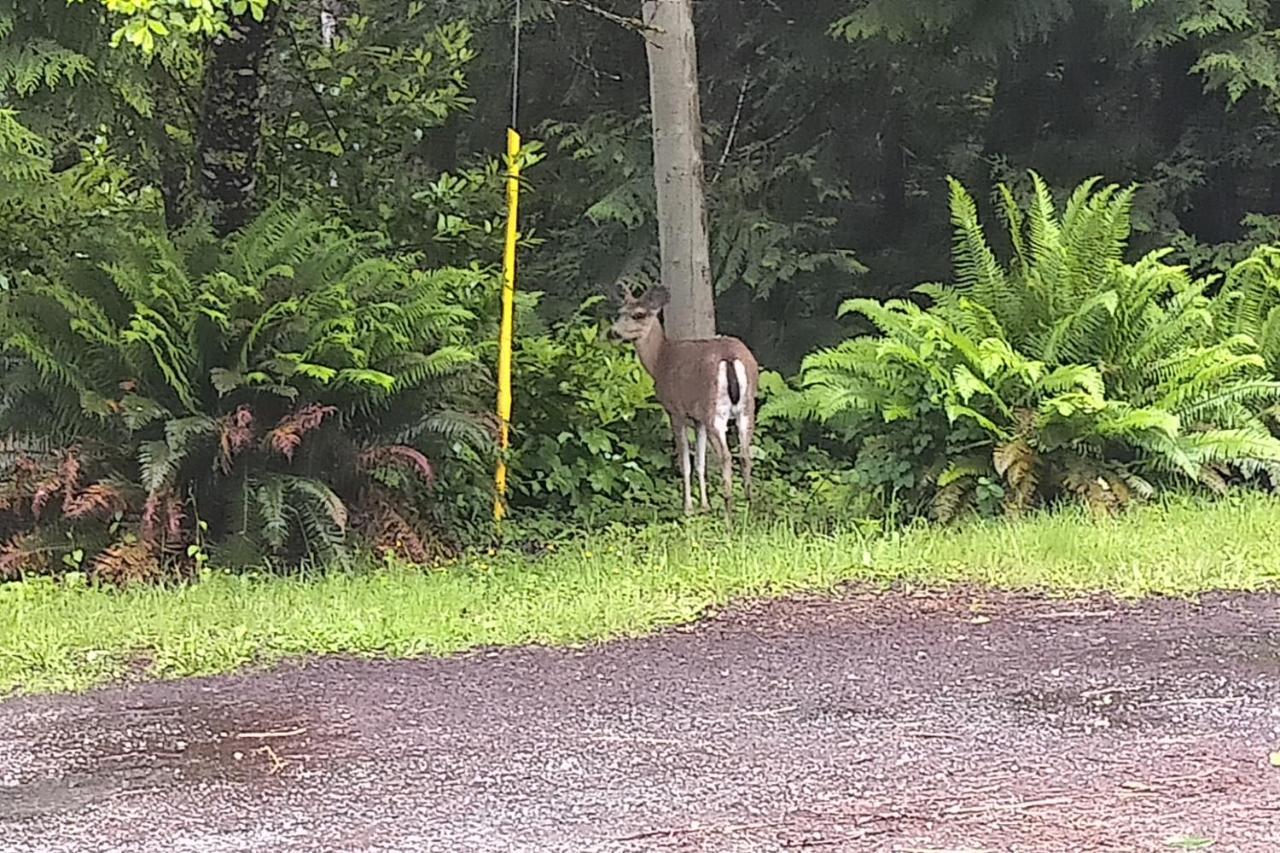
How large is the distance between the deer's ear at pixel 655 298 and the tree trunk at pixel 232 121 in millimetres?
2467

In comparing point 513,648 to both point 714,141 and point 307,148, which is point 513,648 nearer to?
point 307,148

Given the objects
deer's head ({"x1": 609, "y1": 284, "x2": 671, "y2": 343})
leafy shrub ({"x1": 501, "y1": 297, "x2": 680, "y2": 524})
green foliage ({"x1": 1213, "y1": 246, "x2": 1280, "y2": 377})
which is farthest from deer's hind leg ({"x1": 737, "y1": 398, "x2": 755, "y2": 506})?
green foliage ({"x1": 1213, "y1": 246, "x2": 1280, "y2": 377})

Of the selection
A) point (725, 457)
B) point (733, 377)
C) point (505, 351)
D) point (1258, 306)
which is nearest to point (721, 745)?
point (505, 351)

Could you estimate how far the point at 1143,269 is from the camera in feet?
29.6

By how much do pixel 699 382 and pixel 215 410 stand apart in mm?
2912

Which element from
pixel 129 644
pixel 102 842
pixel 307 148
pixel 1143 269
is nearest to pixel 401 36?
pixel 307 148

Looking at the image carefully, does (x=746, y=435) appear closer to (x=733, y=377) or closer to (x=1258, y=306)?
(x=733, y=377)

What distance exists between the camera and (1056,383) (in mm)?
8359

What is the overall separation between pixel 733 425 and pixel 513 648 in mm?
4533

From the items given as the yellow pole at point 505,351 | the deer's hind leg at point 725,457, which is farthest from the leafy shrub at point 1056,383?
the yellow pole at point 505,351

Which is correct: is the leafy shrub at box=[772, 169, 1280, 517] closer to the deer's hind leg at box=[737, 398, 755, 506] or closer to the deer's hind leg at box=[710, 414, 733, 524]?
the deer's hind leg at box=[737, 398, 755, 506]

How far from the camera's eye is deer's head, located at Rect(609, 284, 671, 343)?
10070mm

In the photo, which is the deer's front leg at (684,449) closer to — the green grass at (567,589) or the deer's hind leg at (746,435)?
the deer's hind leg at (746,435)

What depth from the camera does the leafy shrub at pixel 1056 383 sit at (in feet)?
27.5
